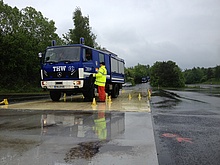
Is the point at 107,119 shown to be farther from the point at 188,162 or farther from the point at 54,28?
the point at 54,28

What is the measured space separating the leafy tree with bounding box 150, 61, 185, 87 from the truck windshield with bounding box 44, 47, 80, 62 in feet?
189

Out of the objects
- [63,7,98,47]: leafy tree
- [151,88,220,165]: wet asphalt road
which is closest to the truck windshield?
[151,88,220,165]: wet asphalt road

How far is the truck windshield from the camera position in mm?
11430

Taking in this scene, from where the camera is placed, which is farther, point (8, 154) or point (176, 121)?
point (176, 121)

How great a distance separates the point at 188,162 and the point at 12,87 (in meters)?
29.7

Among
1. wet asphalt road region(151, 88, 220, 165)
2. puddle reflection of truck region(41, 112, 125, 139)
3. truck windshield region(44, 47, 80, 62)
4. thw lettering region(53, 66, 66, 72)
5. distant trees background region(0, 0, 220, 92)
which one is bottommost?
wet asphalt road region(151, 88, 220, 165)

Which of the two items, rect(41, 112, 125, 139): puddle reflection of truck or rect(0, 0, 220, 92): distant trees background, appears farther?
rect(0, 0, 220, 92): distant trees background

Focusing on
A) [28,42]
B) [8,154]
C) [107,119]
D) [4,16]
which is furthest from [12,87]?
[8,154]

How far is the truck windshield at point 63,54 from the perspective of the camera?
11430 millimetres

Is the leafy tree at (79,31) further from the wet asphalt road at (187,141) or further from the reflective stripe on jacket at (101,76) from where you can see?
the wet asphalt road at (187,141)

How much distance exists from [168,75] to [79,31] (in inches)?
1363

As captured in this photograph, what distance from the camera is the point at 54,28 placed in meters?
39.7

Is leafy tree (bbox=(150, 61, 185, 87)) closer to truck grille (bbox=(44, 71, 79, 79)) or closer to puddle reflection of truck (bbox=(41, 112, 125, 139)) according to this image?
truck grille (bbox=(44, 71, 79, 79))

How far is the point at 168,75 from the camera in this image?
2653 inches
